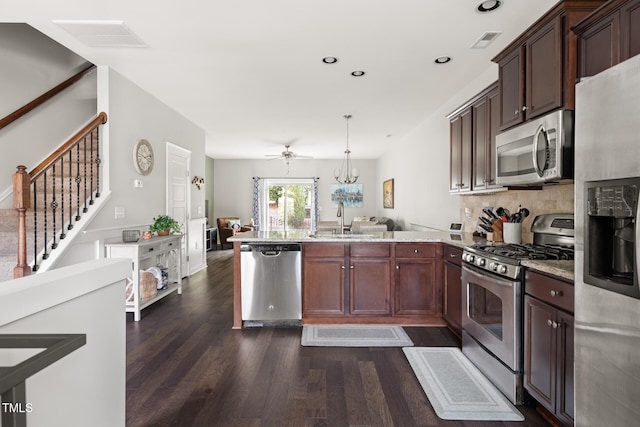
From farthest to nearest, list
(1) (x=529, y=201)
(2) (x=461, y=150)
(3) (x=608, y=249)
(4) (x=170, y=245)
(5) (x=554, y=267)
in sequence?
(4) (x=170, y=245) < (2) (x=461, y=150) < (1) (x=529, y=201) < (5) (x=554, y=267) < (3) (x=608, y=249)

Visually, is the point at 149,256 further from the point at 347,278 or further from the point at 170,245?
the point at 347,278

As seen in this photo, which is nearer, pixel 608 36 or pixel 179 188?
pixel 608 36

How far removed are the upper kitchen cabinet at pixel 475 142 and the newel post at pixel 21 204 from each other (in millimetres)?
3785

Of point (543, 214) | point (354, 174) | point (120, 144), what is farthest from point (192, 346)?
point (354, 174)

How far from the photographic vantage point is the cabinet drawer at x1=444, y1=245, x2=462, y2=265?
3051 mm

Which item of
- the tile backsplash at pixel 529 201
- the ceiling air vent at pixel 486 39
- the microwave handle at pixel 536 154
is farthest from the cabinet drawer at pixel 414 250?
the ceiling air vent at pixel 486 39

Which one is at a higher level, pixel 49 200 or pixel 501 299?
pixel 49 200

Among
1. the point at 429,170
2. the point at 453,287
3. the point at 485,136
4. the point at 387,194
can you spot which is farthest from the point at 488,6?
the point at 387,194

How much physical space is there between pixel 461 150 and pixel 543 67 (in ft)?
4.83

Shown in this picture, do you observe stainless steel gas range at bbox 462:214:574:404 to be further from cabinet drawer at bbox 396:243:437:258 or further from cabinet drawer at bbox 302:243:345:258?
cabinet drawer at bbox 302:243:345:258

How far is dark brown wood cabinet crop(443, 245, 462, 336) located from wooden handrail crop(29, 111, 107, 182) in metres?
3.61

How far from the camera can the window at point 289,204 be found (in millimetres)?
10805

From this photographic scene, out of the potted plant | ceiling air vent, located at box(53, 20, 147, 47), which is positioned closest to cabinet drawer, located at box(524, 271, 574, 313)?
ceiling air vent, located at box(53, 20, 147, 47)

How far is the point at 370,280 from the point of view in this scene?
3484 mm
